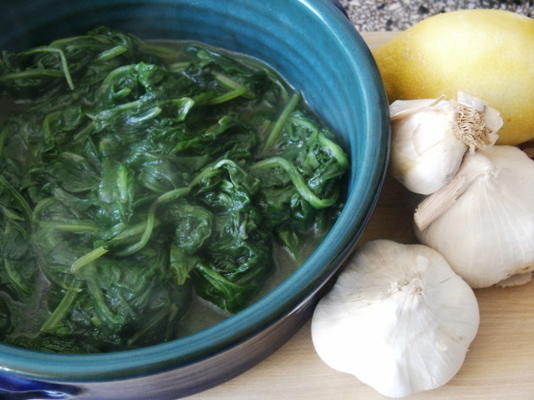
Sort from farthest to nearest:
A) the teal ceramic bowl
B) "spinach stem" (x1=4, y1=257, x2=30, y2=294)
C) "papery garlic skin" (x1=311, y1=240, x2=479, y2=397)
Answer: "spinach stem" (x1=4, y1=257, x2=30, y2=294), "papery garlic skin" (x1=311, y1=240, x2=479, y2=397), the teal ceramic bowl

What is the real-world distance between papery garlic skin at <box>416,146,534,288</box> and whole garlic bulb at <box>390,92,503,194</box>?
0.05m

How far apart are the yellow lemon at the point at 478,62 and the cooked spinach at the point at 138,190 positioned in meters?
0.27

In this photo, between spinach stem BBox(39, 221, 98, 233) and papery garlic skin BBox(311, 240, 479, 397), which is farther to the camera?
spinach stem BBox(39, 221, 98, 233)

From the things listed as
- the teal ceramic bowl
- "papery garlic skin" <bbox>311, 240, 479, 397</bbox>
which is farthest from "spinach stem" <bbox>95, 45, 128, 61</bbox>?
"papery garlic skin" <bbox>311, 240, 479, 397</bbox>

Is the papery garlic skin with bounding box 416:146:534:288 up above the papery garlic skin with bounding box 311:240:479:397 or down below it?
above

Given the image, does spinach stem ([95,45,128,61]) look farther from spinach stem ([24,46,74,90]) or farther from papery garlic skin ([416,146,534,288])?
papery garlic skin ([416,146,534,288])

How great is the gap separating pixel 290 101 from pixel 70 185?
56 cm

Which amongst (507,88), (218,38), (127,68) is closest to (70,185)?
(127,68)

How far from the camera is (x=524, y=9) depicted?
2.07m

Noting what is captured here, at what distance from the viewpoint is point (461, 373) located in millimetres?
1345

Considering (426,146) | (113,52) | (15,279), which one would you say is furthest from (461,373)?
(113,52)

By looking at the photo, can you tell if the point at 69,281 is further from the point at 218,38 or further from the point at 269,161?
the point at 218,38

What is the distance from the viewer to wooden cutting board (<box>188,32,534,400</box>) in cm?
133

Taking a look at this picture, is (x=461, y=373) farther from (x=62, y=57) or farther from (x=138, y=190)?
(x=62, y=57)
